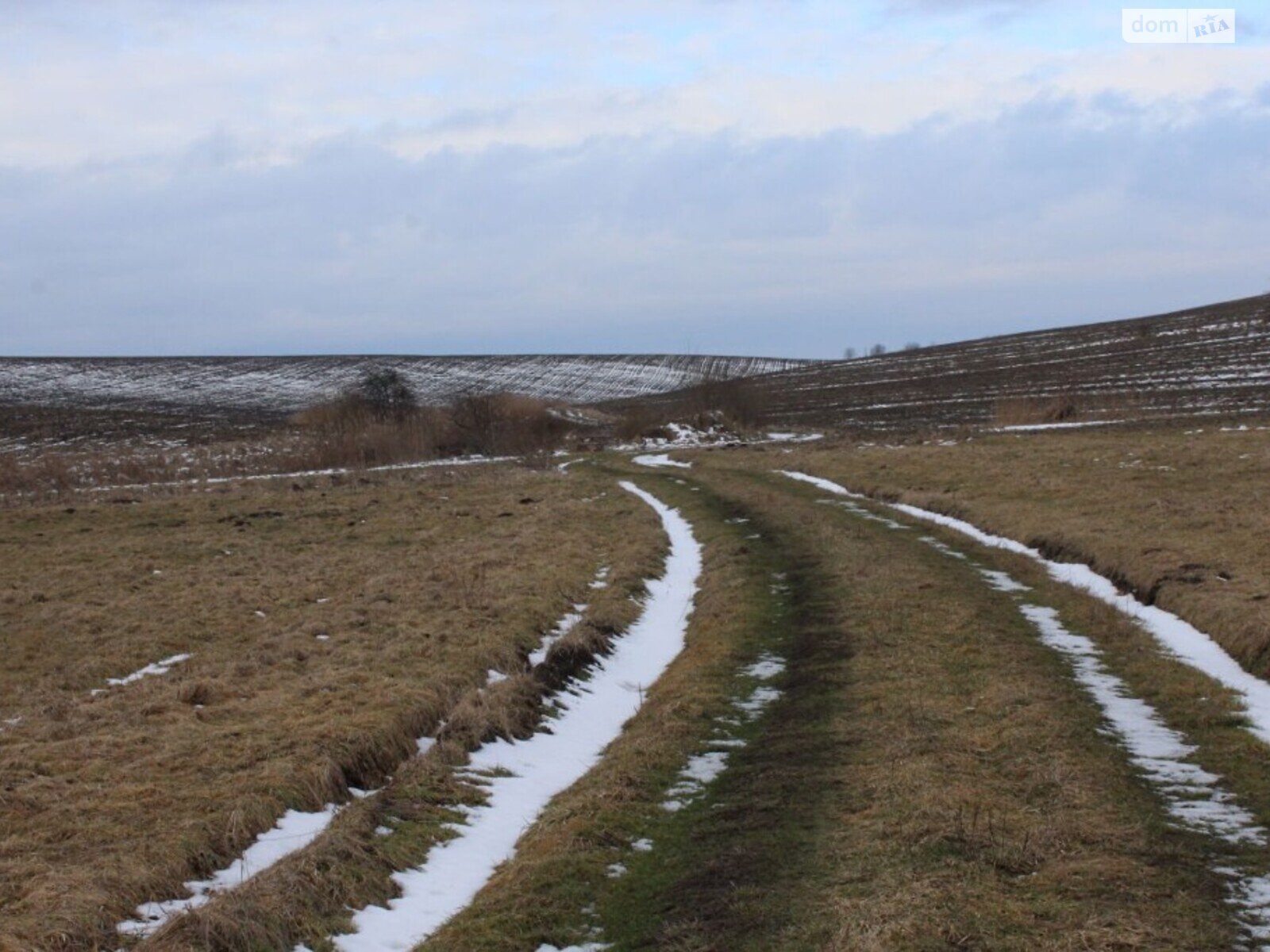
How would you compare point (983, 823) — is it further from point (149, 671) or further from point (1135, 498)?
point (1135, 498)

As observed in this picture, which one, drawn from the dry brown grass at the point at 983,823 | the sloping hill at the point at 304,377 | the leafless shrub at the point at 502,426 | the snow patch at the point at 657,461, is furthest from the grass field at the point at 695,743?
the sloping hill at the point at 304,377

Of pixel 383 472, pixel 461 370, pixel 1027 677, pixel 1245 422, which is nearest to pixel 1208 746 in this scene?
pixel 1027 677

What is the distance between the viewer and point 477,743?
11250mm

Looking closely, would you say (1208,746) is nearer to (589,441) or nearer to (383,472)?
(383,472)

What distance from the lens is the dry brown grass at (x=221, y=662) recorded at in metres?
8.23

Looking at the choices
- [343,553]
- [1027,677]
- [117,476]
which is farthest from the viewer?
[117,476]

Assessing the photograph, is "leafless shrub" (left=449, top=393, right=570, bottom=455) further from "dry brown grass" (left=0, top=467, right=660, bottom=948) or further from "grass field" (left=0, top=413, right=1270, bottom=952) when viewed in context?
"grass field" (left=0, top=413, right=1270, bottom=952)

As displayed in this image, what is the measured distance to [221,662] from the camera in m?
14.8

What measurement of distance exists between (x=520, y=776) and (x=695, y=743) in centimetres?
171

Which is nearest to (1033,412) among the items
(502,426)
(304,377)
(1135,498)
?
(502,426)

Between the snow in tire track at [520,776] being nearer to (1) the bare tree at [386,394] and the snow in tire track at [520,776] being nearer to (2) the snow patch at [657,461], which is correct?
(2) the snow patch at [657,461]

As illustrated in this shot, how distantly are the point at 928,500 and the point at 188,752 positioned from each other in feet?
73.6

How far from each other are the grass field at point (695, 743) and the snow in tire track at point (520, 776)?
0.48ft

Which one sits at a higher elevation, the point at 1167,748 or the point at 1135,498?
the point at 1135,498
